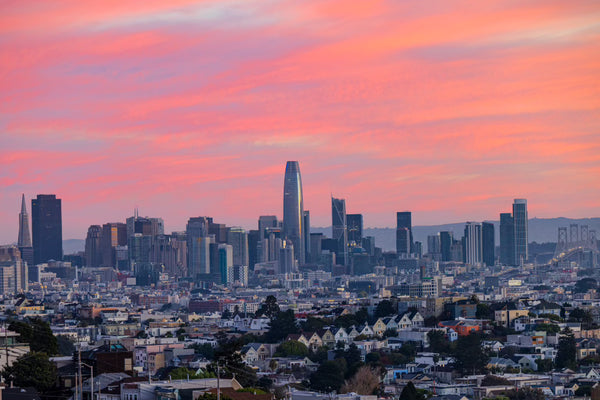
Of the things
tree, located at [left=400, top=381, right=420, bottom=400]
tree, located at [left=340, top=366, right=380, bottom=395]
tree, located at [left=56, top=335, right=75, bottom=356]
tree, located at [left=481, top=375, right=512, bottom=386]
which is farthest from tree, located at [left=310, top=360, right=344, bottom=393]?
tree, located at [left=56, top=335, right=75, bottom=356]

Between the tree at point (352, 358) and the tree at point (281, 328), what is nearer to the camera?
the tree at point (352, 358)

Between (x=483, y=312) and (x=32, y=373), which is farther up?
(x=32, y=373)

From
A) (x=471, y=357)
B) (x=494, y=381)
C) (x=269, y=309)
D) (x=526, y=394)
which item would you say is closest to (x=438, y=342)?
(x=471, y=357)

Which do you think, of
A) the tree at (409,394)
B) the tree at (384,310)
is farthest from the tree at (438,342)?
the tree at (409,394)

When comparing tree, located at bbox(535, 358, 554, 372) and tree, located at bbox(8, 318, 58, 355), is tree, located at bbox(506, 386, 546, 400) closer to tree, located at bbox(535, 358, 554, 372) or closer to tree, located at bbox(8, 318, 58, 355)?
tree, located at bbox(535, 358, 554, 372)

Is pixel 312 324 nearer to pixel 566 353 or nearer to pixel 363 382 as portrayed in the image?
pixel 566 353

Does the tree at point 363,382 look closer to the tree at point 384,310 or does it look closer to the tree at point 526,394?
the tree at point 526,394
